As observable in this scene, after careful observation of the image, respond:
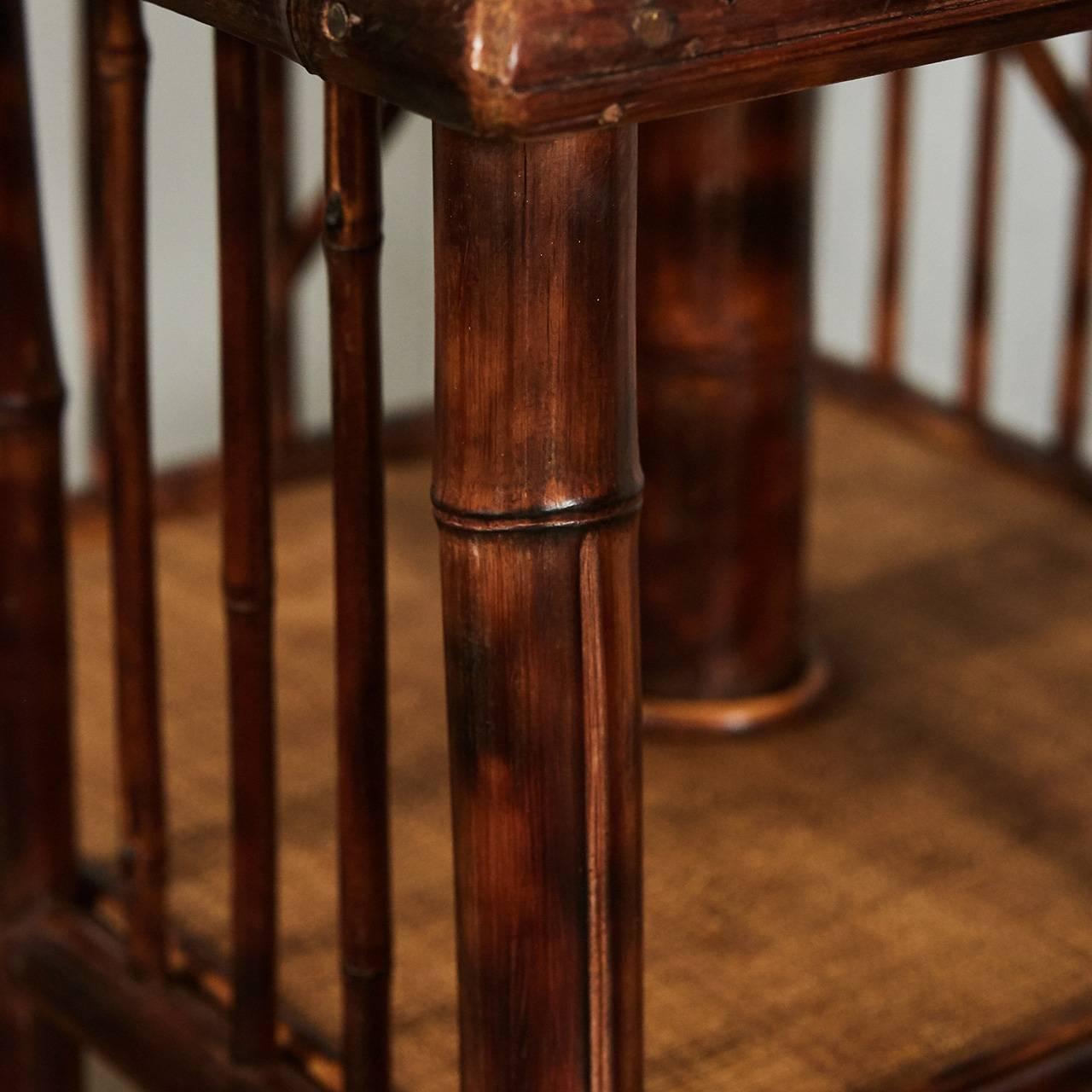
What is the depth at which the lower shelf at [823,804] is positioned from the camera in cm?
128

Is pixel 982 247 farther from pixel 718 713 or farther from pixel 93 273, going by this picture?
pixel 93 273

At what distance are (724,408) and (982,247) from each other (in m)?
0.64

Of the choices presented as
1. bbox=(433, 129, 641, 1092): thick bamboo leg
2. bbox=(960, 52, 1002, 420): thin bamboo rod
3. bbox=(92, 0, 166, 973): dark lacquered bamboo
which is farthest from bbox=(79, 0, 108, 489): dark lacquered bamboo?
bbox=(433, 129, 641, 1092): thick bamboo leg

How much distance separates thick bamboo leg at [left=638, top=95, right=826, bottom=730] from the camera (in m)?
1.52

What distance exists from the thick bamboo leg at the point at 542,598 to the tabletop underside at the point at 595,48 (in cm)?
5

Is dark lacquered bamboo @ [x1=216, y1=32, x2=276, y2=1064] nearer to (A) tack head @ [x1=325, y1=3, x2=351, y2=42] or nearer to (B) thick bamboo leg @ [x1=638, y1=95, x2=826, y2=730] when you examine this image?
(A) tack head @ [x1=325, y1=3, x2=351, y2=42]

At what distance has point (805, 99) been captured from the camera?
4.99 feet

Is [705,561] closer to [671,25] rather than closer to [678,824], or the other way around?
[678,824]

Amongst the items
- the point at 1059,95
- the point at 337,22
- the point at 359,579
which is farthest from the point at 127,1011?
the point at 1059,95

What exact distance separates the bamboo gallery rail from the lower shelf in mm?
72

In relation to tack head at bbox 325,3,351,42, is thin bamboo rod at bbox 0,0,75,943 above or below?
below

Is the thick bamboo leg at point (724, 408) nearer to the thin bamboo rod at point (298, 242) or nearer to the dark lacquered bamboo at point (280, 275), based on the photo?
the thin bamboo rod at point (298, 242)

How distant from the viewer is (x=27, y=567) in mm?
1338

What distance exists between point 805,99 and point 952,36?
760 mm
